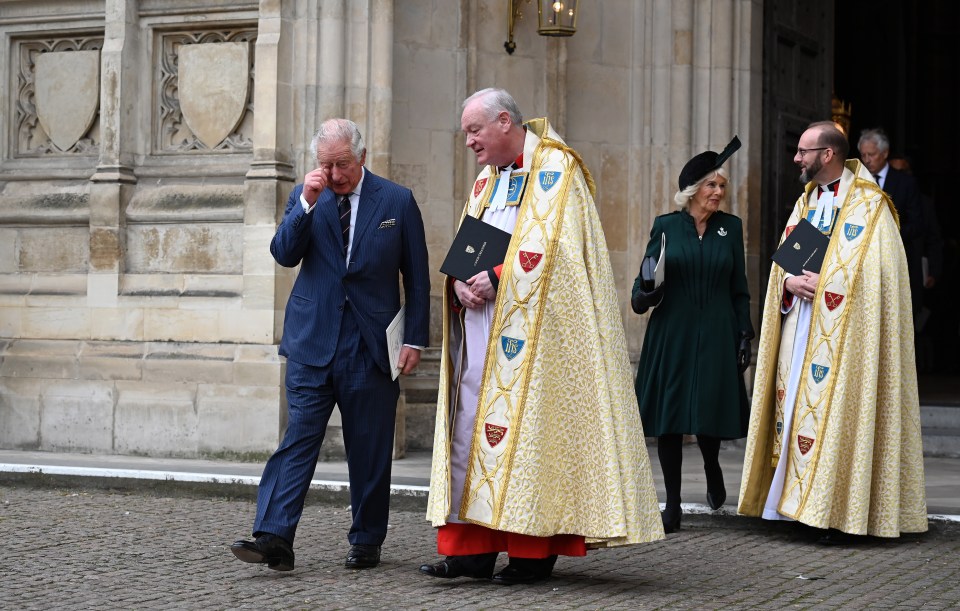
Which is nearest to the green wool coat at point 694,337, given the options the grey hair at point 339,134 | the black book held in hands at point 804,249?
the black book held in hands at point 804,249

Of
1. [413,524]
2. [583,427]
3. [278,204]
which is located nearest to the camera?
[583,427]

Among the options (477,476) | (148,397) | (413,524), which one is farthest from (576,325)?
(148,397)

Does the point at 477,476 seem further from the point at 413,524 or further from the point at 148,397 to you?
the point at 148,397

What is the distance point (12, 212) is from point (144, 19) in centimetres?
165

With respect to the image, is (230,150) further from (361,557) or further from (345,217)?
(361,557)

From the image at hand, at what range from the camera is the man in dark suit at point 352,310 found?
635cm

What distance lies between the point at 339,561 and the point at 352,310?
109 centimetres

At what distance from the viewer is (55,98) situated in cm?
1082

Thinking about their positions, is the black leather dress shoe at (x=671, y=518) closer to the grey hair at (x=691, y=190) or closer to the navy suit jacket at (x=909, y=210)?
the grey hair at (x=691, y=190)

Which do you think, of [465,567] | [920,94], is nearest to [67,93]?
[465,567]

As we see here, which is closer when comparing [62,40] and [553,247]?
[553,247]

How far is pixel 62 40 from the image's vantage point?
1088 centimetres

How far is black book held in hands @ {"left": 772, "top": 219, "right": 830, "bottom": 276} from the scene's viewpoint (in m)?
7.52

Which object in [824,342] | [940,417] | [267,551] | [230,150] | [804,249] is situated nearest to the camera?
→ [267,551]
